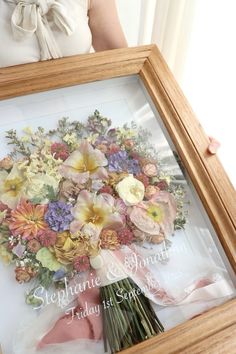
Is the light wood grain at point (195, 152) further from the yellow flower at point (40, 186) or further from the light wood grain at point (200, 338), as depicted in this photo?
the yellow flower at point (40, 186)

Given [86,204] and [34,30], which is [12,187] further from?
[34,30]

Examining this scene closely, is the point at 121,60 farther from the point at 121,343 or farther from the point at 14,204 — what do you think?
the point at 121,343

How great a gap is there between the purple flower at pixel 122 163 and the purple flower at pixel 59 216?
10 centimetres

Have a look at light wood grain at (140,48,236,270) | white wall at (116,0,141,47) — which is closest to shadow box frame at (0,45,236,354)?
light wood grain at (140,48,236,270)

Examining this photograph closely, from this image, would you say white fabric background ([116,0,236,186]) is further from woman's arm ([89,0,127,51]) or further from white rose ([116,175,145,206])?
white rose ([116,175,145,206])

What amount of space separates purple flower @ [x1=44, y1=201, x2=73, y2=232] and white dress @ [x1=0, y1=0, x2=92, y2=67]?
30cm

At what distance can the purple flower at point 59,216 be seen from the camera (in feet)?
1.62

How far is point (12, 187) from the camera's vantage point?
0.52m

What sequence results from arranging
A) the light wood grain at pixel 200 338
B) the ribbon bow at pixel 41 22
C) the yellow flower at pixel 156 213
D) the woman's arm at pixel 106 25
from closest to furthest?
the light wood grain at pixel 200 338
the yellow flower at pixel 156 213
the ribbon bow at pixel 41 22
the woman's arm at pixel 106 25

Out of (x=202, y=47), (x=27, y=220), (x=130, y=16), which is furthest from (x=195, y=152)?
(x=130, y=16)

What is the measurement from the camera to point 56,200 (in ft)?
1.70

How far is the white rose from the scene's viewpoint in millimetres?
534

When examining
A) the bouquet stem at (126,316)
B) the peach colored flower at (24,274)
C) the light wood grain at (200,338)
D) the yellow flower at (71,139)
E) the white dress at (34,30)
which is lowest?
the light wood grain at (200,338)

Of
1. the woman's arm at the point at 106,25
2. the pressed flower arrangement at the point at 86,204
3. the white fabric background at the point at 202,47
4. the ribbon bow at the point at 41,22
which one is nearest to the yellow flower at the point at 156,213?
the pressed flower arrangement at the point at 86,204
